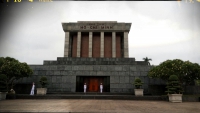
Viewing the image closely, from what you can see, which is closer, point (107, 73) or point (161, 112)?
point (161, 112)

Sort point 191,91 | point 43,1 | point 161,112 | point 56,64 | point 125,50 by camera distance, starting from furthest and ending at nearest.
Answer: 1. point 125,50
2. point 56,64
3. point 191,91
4. point 161,112
5. point 43,1

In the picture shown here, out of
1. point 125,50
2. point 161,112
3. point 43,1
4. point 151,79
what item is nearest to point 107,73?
point 151,79

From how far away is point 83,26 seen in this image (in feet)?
113

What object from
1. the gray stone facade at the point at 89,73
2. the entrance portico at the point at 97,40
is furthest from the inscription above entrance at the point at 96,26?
the gray stone facade at the point at 89,73

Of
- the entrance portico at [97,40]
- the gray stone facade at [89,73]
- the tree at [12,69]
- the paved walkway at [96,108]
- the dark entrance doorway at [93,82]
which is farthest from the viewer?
the entrance portico at [97,40]

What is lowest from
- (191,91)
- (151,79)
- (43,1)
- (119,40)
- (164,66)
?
(191,91)

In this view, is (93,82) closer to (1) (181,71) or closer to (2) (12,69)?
(2) (12,69)

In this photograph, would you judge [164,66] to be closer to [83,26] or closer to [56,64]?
[56,64]

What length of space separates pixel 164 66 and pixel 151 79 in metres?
3.29

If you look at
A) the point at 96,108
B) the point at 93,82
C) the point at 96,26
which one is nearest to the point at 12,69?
the point at 93,82

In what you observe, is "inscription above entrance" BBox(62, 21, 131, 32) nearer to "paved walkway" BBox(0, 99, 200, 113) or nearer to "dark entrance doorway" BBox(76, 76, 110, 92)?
"dark entrance doorway" BBox(76, 76, 110, 92)

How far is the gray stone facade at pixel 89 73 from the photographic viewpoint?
25094mm

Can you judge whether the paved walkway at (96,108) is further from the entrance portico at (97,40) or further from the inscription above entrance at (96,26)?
the inscription above entrance at (96,26)

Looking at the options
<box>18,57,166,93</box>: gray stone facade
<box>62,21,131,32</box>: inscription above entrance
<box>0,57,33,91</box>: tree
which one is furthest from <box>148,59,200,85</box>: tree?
<box>0,57,33,91</box>: tree
